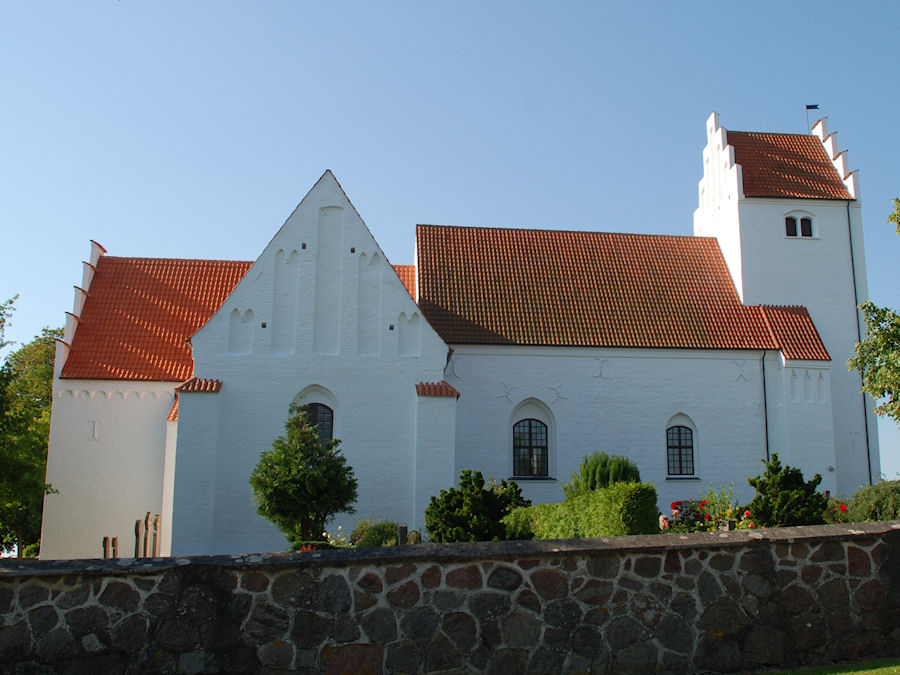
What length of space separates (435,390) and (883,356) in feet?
33.1

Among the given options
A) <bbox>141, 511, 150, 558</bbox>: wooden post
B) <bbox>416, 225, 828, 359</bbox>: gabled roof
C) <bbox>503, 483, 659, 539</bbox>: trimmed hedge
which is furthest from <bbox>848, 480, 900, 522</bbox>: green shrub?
<bbox>141, 511, 150, 558</bbox>: wooden post

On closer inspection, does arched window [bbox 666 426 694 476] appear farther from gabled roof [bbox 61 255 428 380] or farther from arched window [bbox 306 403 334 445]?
arched window [bbox 306 403 334 445]

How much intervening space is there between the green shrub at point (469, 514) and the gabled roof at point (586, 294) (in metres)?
9.31

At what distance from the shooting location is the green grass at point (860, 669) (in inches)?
266

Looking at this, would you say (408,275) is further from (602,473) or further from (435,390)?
(602,473)

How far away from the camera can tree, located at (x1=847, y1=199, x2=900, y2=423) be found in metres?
16.4

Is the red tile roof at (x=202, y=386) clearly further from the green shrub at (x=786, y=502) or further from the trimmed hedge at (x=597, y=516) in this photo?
the green shrub at (x=786, y=502)

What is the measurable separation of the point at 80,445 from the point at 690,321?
17916 mm

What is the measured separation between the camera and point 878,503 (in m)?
11.9

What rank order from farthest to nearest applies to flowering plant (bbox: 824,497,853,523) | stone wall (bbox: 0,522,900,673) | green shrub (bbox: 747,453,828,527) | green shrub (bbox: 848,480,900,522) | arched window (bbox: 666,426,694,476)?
arched window (bbox: 666,426,694,476), flowering plant (bbox: 824,497,853,523), green shrub (bbox: 747,453,828,527), green shrub (bbox: 848,480,900,522), stone wall (bbox: 0,522,900,673)

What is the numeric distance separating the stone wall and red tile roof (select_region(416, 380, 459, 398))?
12.2 meters

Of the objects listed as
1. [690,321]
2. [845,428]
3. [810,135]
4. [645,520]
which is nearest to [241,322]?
[645,520]

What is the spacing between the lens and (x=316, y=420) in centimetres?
2009

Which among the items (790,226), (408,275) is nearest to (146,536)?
(408,275)
